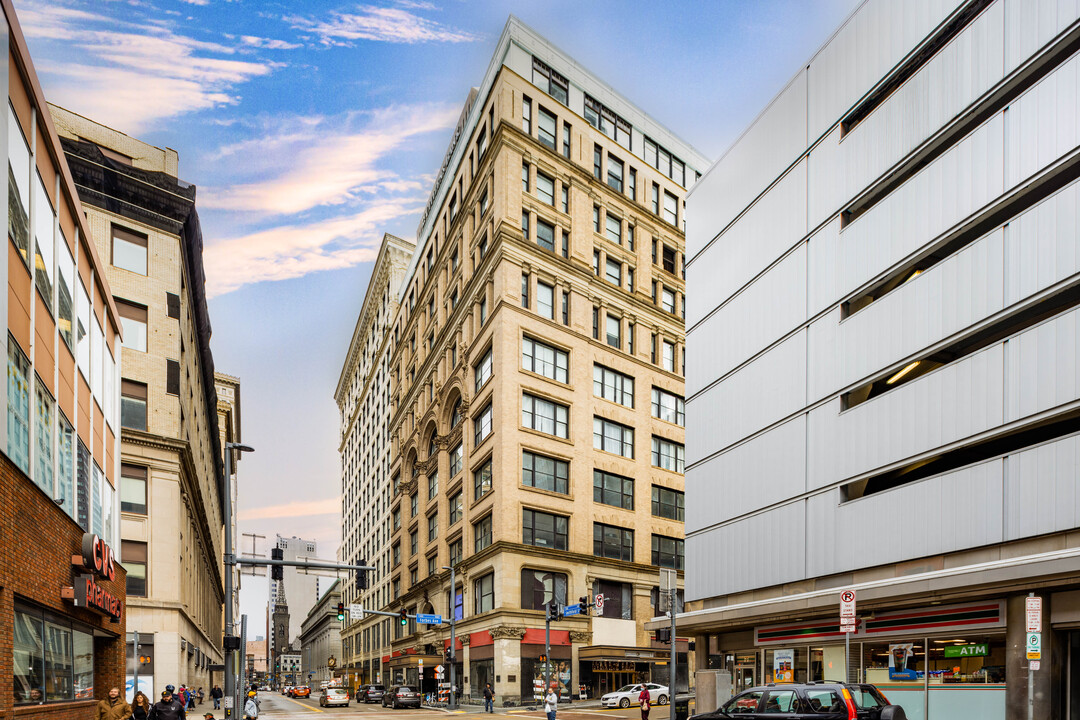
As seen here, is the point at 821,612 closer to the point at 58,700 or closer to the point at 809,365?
the point at 809,365

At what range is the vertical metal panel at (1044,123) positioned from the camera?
18.6 metres

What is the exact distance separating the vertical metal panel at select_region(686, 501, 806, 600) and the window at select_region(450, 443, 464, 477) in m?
33.8

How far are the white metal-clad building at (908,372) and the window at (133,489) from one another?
26.9 metres

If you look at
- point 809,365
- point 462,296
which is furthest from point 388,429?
point 809,365

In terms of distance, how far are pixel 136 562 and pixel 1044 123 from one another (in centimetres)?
4069

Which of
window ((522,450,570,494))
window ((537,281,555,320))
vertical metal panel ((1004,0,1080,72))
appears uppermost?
vertical metal panel ((1004,0,1080,72))

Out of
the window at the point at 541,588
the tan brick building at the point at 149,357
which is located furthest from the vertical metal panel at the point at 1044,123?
the window at the point at 541,588

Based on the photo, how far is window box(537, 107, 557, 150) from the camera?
59.8m

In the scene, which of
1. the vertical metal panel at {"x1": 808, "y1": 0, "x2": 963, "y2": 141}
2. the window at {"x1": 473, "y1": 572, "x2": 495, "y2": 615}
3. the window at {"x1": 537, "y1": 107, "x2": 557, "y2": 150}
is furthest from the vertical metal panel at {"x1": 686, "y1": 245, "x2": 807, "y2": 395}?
the window at {"x1": 537, "y1": 107, "x2": 557, "y2": 150}

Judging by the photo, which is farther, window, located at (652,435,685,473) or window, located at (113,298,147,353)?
window, located at (652,435,685,473)

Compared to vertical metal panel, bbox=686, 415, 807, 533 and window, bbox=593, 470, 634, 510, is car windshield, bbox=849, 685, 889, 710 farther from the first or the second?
window, bbox=593, 470, 634, 510

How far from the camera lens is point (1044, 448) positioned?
1823 centimetres

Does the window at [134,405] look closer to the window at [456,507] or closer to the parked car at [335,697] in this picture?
the window at [456,507]

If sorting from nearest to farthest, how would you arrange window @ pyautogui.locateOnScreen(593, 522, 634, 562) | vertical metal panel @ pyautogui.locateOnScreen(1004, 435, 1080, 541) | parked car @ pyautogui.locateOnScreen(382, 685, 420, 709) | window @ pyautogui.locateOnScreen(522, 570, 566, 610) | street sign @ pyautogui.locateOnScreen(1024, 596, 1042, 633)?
1. street sign @ pyautogui.locateOnScreen(1024, 596, 1042, 633)
2. vertical metal panel @ pyautogui.locateOnScreen(1004, 435, 1080, 541)
3. window @ pyautogui.locateOnScreen(522, 570, 566, 610)
4. parked car @ pyautogui.locateOnScreen(382, 685, 420, 709)
5. window @ pyautogui.locateOnScreen(593, 522, 634, 562)
